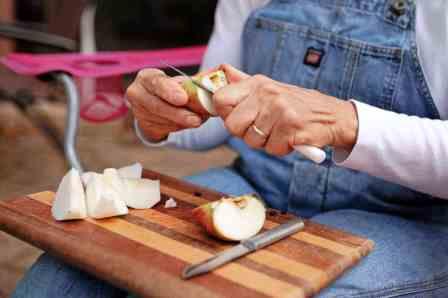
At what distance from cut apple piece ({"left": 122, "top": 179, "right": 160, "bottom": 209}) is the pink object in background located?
620 mm

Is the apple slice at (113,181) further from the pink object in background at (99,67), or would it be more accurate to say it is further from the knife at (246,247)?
the pink object in background at (99,67)

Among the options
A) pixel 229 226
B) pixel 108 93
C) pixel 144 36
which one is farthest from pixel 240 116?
pixel 144 36

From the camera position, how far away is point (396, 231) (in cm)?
80

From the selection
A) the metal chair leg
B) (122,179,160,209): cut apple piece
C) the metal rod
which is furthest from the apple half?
the metal rod

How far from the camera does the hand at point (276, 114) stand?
0.69 m

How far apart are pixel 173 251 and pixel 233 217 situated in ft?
0.28

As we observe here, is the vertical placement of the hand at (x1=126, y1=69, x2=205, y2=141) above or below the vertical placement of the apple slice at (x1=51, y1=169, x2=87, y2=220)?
above

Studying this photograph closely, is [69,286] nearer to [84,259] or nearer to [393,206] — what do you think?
[84,259]

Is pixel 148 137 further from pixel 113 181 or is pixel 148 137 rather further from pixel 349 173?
pixel 349 173

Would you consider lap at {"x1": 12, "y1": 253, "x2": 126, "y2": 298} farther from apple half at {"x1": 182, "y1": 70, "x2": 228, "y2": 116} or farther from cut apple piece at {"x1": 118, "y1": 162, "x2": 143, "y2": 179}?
apple half at {"x1": 182, "y1": 70, "x2": 228, "y2": 116}

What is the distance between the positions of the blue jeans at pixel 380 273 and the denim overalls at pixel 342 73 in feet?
0.27

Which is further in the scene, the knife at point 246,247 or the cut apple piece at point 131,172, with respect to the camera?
the cut apple piece at point 131,172

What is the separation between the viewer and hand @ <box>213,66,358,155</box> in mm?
688

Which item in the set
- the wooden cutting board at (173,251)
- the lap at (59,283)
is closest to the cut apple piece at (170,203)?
the wooden cutting board at (173,251)
